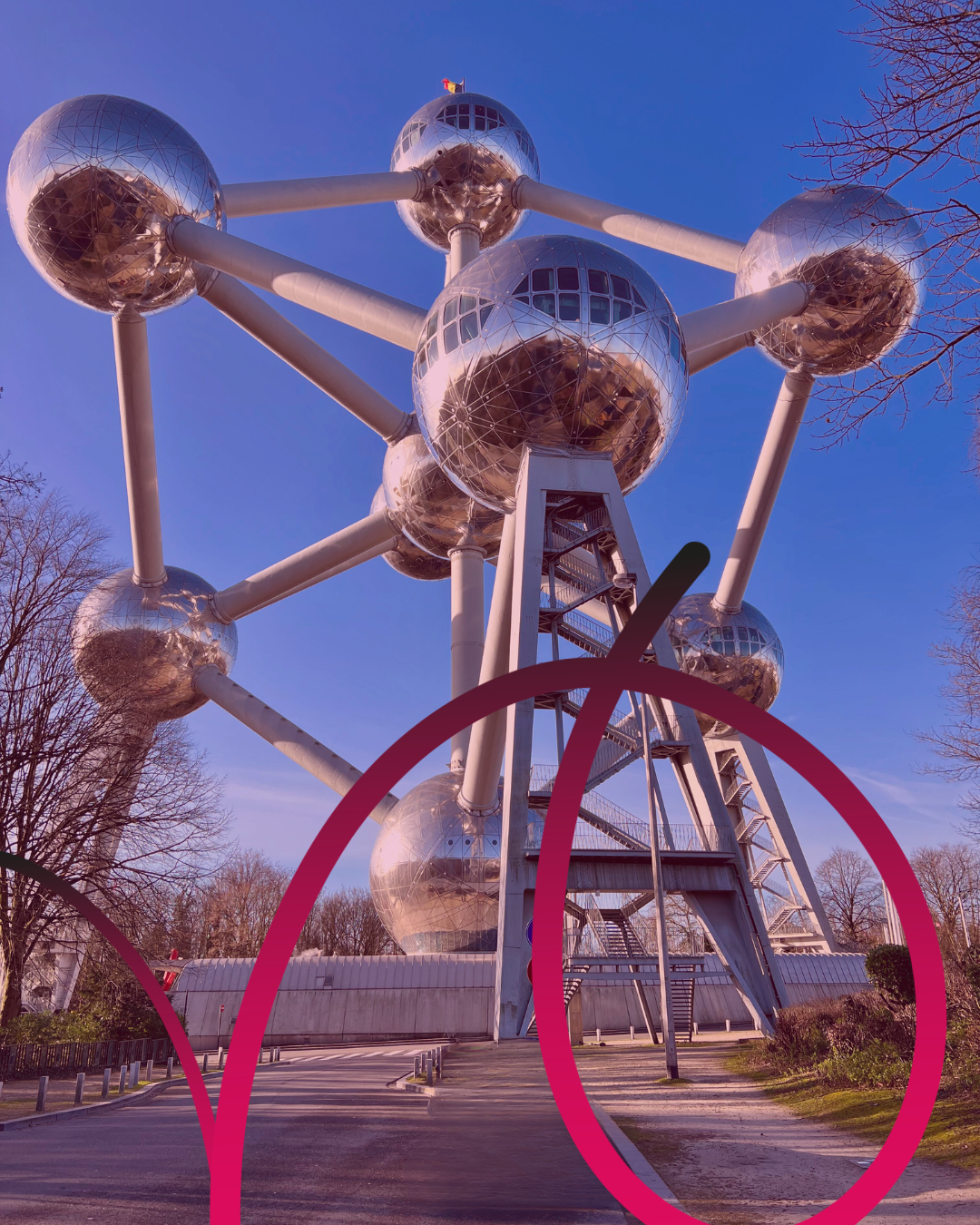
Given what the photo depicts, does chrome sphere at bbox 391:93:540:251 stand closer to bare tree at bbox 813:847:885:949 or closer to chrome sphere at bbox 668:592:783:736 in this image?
chrome sphere at bbox 668:592:783:736

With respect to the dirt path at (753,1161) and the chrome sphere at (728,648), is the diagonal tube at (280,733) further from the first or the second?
the dirt path at (753,1161)

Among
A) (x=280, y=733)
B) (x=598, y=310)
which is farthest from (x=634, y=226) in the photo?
(x=280, y=733)

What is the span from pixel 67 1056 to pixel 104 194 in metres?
18.2

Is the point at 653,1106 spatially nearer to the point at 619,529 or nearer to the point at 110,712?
the point at 619,529

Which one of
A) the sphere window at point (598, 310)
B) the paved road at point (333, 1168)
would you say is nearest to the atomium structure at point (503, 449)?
the sphere window at point (598, 310)

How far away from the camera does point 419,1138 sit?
1030 cm

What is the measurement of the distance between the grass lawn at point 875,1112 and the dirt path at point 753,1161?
19cm

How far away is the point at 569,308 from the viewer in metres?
17.2

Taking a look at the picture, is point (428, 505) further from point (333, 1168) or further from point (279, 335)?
point (333, 1168)

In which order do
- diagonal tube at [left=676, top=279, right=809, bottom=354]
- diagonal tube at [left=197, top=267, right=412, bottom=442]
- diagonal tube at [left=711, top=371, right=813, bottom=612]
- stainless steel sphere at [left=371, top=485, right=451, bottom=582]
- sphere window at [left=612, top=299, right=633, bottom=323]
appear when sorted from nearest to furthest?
sphere window at [left=612, top=299, right=633, bottom=323], diagonal tube at [left=676, top=279, right=809, bottom=354], diagonal tube at [left=197, top=267, right=412, bottom=442], diagonal tube at [left=711, top=371, right=813, bottom=612], stainless steel sphere at [left=371, top=485, right=451, bottom=582]

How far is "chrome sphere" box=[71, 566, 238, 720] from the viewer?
90.8 feet

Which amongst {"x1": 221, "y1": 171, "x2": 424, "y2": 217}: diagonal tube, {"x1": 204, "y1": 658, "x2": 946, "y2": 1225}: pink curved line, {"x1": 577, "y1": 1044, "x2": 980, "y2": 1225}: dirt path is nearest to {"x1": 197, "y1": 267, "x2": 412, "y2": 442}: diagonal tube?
{"x1": 221, "y1": 171, "x2": 424, "y2": 217}: diagonal tube

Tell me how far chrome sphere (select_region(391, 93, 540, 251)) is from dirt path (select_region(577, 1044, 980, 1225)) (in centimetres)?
2446

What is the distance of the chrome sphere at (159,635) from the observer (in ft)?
90.8
